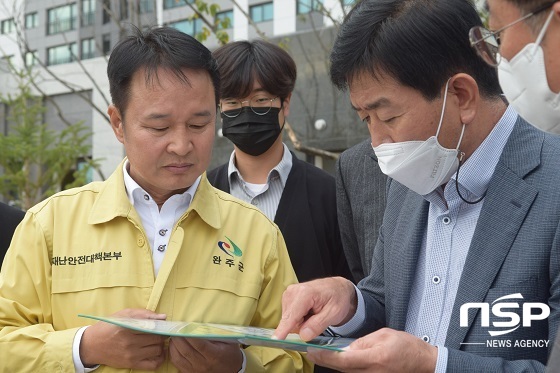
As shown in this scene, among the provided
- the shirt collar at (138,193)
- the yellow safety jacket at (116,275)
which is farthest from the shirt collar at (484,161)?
the shirt collar at (138,193)

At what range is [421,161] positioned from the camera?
2.52 meters

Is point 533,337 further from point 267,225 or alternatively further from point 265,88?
point 265,88

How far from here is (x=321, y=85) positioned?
1420 centimetres

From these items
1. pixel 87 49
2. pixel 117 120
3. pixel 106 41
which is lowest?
pixel 117 120

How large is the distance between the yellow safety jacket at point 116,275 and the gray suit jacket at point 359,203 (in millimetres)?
972

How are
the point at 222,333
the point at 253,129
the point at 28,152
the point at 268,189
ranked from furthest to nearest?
1. the point at 28,152
2. the point at 268,189
3. the point at 253,129
4. the point at 222,333

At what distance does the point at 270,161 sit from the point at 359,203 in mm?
586

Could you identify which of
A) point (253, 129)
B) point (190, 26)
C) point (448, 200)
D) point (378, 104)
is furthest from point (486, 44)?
point (190, 26)

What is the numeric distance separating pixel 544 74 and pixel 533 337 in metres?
0.74

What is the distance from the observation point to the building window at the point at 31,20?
27.2 meters

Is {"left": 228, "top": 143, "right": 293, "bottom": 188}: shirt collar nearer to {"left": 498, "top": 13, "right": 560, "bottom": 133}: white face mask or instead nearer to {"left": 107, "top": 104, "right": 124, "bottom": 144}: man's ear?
{"left": 107, "top": 104, "right": 124, "bottom": 144}: man's ear

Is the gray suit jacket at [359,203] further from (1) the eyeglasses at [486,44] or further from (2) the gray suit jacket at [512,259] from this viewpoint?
(1) the eyeglasses at [486,44]

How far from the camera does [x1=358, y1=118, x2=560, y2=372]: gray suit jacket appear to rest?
223 centimetres

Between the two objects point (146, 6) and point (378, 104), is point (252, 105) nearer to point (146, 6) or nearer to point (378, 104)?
point (378, 104)
